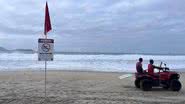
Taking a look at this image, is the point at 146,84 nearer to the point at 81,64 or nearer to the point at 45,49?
the point at 45,49

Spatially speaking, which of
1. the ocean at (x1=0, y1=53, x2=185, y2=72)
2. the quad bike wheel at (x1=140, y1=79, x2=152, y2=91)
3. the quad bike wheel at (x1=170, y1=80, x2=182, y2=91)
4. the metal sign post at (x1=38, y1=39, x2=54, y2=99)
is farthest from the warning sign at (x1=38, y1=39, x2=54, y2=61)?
the ocean at (x1=0, y1=53, x2=185, y2=72)

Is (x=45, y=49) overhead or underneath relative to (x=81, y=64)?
overhead

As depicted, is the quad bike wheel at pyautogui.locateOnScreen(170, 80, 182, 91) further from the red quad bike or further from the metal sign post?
the metal sign post

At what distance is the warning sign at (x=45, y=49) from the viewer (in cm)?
1174

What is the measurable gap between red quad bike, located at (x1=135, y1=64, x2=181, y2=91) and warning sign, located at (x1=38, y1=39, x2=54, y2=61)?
448 centimetres

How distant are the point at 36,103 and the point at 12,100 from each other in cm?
102

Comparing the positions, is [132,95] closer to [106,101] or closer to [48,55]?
[106,101]

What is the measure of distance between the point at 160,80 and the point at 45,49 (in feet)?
17.7

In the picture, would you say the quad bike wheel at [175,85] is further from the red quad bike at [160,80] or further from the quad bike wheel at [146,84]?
the quad bike wheel at [146,84]

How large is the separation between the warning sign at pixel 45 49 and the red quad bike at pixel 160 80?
4478mm

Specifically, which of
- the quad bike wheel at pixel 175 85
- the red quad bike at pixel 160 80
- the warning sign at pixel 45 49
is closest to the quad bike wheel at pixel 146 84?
the red quad bike at pixel 160 80

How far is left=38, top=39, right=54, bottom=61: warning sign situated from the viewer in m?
11.7

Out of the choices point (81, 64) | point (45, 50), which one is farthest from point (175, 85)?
point (81, 64)

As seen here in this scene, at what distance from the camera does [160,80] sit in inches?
576
